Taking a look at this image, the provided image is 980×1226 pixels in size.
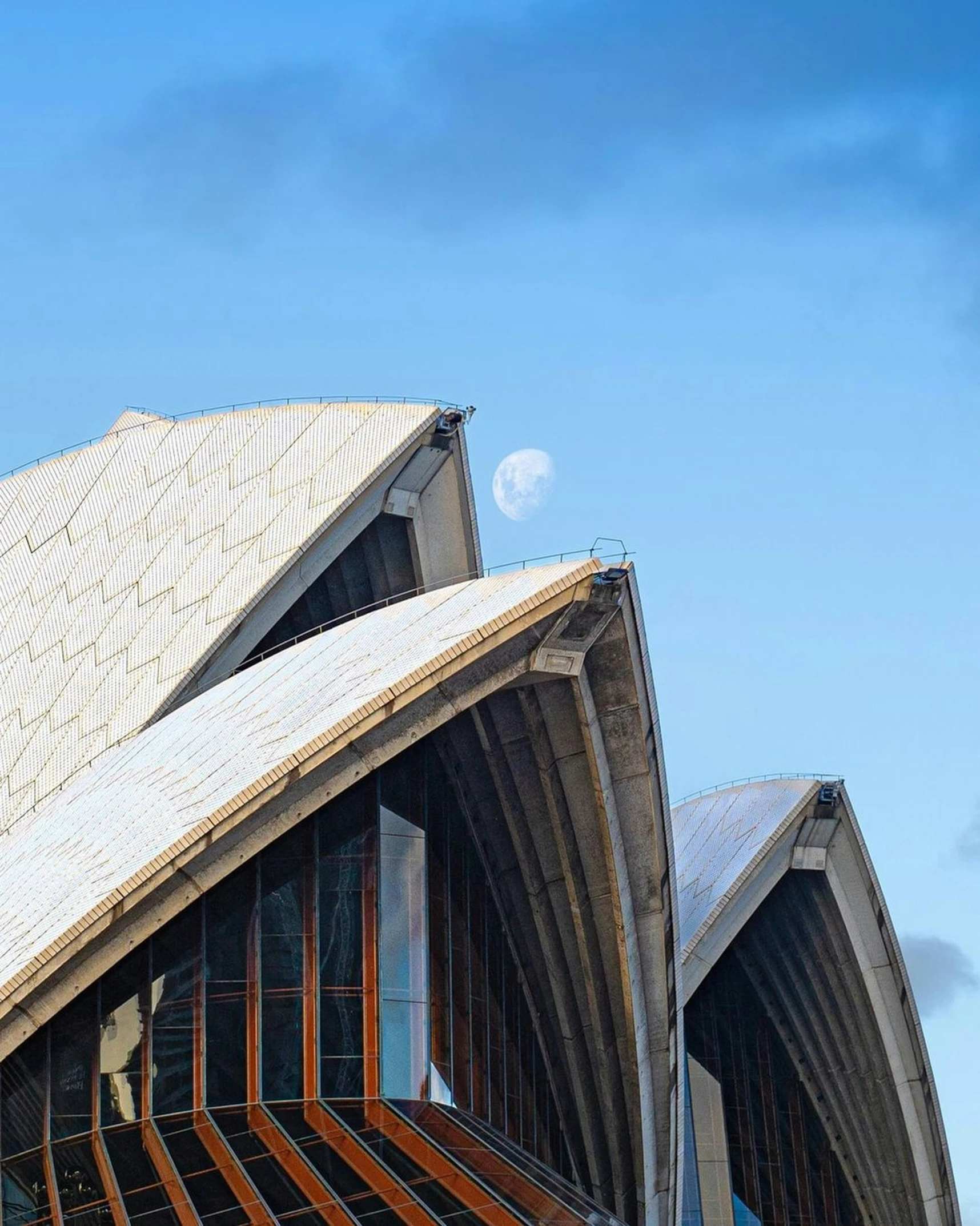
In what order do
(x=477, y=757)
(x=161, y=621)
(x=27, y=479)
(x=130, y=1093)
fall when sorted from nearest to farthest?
(x=130, y=1093), (x=477, y=757), (x=161, y=621), (x=27, y=479)

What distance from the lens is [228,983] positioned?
2825 cm

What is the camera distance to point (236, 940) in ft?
93.3

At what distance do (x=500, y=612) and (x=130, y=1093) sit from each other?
8.08 m

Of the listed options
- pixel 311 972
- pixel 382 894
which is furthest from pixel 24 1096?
pixel 382 894

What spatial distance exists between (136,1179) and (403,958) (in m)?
6.11

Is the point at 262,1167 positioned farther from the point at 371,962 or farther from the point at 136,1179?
the point at 371,962

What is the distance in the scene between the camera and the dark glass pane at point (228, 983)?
91.6 feet

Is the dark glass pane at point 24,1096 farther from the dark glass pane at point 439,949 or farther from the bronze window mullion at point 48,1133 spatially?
the dark glass pane at point 439,949

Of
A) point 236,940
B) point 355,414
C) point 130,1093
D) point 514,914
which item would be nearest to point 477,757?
point 514,914

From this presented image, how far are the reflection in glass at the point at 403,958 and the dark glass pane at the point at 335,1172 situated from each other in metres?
1.86

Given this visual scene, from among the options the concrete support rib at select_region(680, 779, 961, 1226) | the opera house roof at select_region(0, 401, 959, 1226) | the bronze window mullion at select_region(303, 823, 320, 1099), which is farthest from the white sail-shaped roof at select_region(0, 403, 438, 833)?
the concrete support rib at select_region(680, 779, 961, 1226)

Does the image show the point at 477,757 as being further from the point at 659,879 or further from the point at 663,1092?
the point at 663,1092

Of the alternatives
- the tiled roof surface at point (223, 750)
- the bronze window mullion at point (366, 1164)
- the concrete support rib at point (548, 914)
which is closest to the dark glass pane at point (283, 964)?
the bronze window mullion at point (366, 1164)

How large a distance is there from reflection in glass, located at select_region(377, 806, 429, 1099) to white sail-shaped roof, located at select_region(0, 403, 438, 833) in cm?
993
